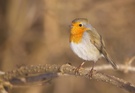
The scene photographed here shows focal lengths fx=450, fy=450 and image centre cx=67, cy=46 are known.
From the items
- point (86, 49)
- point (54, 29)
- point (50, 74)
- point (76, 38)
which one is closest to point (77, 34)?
point (76, 38)

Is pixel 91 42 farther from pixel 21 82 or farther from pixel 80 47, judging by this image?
pixel 21 82

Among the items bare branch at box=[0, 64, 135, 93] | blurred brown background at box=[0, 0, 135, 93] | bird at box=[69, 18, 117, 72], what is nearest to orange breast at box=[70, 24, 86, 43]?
bird at box=[69, 18, 117, 72]

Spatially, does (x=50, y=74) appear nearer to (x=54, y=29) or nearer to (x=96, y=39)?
(x=96, y=39)

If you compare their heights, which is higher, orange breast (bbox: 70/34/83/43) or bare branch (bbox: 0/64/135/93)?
orange breast (bbox: 70/34/83/43)

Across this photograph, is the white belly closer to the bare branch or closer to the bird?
the bird

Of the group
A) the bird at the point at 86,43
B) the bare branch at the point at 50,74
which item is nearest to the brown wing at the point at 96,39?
the bird at the point at 86,43

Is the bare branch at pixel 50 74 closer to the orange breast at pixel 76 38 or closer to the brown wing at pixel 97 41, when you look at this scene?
the brown wing at pixel 97 41

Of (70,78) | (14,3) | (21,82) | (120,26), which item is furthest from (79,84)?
(21,82)
